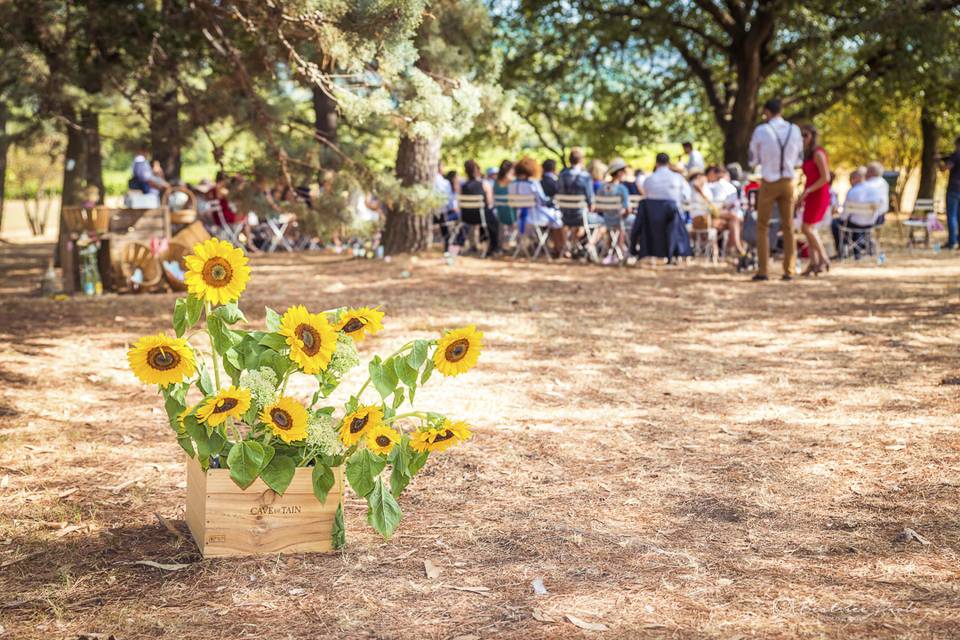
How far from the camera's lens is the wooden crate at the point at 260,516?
3854 mm

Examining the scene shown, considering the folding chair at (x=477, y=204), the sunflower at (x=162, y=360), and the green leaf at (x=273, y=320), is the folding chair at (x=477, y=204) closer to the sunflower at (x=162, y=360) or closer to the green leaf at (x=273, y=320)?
the green leaf at (x=273, y=320)

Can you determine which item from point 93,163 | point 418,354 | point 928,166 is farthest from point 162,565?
point 928,166

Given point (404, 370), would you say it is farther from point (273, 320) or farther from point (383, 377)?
point (273, 320)

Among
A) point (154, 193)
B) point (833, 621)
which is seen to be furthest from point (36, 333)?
point (833, 621)

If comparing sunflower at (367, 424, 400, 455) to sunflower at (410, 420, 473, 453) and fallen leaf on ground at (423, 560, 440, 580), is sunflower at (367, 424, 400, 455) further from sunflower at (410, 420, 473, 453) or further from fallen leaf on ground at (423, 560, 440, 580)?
fallen leaf on ground at (423, 560, 440, 580)

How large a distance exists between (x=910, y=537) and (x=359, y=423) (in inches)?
84.9

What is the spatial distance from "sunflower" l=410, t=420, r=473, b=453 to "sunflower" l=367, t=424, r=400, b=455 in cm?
9

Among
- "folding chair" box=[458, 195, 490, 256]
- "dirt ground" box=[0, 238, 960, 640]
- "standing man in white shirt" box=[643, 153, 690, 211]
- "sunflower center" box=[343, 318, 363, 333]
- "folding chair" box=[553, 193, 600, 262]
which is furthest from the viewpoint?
"folding chair" box=[458, 195, 490, 256]

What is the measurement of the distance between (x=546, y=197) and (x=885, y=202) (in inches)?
187

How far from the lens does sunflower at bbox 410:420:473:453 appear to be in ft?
12.4

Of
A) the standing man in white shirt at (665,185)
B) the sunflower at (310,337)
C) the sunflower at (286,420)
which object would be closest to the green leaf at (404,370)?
the sunflower at (310,337)

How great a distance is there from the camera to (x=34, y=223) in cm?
2938

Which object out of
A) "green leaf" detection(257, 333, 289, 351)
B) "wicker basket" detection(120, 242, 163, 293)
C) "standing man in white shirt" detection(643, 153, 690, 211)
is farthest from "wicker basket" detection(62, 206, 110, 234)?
"green leaf" detection(257, 333, 289, 351)

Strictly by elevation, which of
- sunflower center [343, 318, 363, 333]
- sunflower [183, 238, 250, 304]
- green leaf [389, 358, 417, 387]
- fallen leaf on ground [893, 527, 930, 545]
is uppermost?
sunflower [183, 238, 250, 304]
